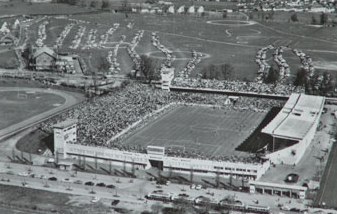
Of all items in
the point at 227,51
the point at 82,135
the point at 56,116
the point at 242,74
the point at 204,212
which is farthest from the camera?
the point at 227,51

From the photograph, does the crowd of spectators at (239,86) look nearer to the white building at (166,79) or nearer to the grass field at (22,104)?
the white building at (166,79)

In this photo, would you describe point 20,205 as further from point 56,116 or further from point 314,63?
point 314,63

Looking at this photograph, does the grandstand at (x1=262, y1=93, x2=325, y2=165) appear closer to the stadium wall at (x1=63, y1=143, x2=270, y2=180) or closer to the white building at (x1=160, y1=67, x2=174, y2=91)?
the stadium wall at (x1=63, y1=143, x2=270, y2=180)

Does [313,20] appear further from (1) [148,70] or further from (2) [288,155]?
(2) [288,155]

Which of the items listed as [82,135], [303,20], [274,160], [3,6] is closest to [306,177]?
[274,160]

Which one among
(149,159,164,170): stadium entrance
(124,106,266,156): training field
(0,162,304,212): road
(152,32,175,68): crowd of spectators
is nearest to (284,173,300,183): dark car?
(0,162,304,212): road
